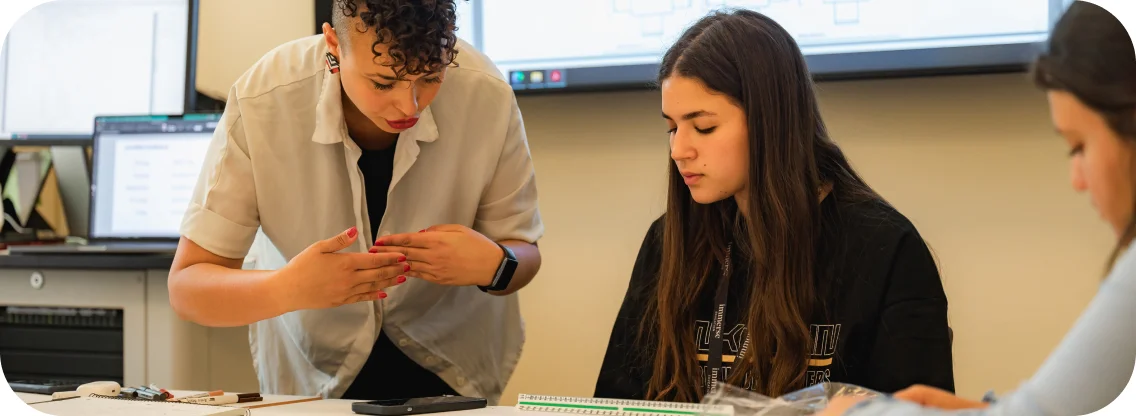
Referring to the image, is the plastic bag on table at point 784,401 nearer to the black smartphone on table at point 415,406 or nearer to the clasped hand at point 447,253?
the black smartphone on table at point 415,406

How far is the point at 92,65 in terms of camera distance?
2.23m

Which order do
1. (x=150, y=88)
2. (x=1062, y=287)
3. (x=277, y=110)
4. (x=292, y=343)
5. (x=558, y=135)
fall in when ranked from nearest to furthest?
(x=277, y=110)
(x=292, y=343)
(x=1062, y=287)
(x=558, y=135)
(x=150, y=88)

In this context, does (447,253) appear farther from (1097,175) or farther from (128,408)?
(1097,175)

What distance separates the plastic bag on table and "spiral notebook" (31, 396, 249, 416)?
0.55 m

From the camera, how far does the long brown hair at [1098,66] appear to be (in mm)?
498

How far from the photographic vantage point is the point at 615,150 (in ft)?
6.40

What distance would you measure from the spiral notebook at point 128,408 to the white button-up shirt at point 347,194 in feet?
0.92

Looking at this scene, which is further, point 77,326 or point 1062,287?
point 77,326

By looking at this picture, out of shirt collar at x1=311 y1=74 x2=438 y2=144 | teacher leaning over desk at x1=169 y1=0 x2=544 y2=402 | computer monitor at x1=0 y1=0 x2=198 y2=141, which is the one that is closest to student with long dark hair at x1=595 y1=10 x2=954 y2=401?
teacher leaning over desk at x1=169 y1=0 x2=544 y2=402

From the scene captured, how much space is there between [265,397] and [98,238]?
1128mm

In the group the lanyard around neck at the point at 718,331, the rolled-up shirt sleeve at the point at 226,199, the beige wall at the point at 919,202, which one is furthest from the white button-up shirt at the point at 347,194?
the beige wall at the point at 919,202

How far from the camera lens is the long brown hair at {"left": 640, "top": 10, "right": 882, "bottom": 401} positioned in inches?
43.1

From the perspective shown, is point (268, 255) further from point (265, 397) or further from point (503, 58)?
point (503, 58)

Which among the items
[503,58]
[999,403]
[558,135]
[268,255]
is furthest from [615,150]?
[999,403]
